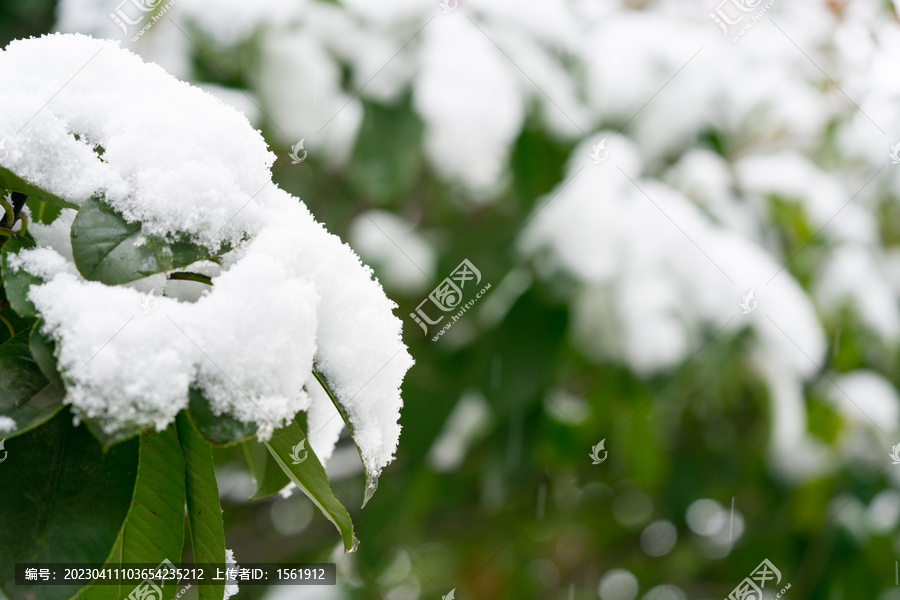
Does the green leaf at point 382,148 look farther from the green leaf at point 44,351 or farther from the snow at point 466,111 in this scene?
the green leaf at point 44,351

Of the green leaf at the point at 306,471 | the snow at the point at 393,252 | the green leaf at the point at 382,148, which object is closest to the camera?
the green leaf at the point at 306,471

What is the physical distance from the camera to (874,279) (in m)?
1.64

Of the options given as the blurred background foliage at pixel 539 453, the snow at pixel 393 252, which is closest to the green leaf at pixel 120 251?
the blurred background foliage at pixel 539 453

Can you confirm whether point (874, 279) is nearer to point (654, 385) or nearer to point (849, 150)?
point (849, 150)

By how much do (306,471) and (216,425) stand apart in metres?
0.11

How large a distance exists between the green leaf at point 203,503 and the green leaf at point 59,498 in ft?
0.15

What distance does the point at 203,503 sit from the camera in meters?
0.44

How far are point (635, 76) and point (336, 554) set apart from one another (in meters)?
1.44

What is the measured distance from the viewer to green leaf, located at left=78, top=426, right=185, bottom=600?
1.40 ft

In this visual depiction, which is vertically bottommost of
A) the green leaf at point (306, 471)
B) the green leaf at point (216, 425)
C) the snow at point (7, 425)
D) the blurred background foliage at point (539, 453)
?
the blurred background foliage at point (539, 453)

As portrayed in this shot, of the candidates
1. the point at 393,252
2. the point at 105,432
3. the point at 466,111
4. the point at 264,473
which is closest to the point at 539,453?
the point at 393,252

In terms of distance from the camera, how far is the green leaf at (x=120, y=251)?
33 centimetres

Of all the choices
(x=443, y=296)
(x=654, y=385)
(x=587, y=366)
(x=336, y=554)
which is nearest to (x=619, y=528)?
(x=336, y=554)

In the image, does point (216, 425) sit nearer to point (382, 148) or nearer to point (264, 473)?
point (264, 473)
